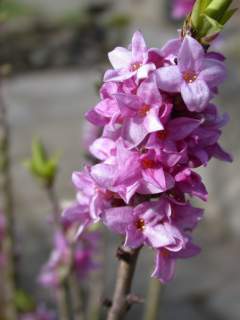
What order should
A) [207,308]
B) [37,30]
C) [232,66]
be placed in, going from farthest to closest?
[37,30], [232,66], [207,308]

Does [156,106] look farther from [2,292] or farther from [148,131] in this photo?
[2,292]

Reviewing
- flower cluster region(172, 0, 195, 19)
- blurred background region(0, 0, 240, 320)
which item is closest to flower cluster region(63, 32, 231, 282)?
blurred background region(0, 0, 240, 320)

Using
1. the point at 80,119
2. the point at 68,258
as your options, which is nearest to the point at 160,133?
the point at 68,258

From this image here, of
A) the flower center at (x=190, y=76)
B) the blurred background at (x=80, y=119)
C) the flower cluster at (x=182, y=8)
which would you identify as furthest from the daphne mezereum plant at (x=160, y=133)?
the flower cluster at (x=182, y=8)

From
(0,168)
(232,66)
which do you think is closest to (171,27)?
(232,66)

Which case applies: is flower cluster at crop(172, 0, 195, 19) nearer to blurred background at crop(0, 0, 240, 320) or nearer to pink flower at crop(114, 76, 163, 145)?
blurred background at crop(0, 0, 240, 320)

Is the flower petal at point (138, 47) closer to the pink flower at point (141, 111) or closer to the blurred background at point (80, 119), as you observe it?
the pink flower at point (141, 111)

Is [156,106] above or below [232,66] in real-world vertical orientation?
above
